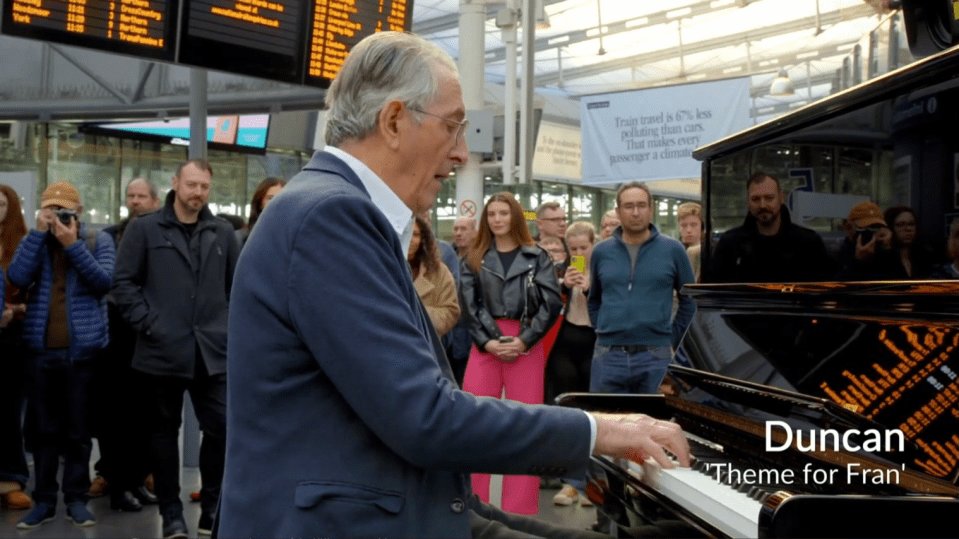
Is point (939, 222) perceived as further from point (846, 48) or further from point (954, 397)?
point (846, 48)

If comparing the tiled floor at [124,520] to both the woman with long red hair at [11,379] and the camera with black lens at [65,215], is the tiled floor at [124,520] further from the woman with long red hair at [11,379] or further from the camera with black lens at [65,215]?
the camera with black lens at [65,215]

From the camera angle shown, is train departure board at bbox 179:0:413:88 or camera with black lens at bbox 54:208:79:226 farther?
train departure board at bbox 179:0:413:88

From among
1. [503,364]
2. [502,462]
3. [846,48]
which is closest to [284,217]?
[502,462]

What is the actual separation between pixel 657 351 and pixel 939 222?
302 cm

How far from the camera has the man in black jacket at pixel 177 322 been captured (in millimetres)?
4680

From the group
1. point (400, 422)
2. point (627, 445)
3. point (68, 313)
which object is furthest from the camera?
point (68, 313)

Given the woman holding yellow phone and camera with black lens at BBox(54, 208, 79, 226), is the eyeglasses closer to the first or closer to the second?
camera with black lens at BBox(54, 208, 79, 226)

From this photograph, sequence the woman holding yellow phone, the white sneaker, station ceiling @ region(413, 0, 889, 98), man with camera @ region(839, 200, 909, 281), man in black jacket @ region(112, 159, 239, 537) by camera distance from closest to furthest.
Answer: man with camera @ region(839, 200, 909, 281) < man in black jacket @ region(112, 159, 239, 537) < the white sneaker < the woman holding yellow phone < station ceiling @ region(413, 0, 889, 98)

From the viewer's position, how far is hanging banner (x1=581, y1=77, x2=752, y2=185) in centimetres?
806

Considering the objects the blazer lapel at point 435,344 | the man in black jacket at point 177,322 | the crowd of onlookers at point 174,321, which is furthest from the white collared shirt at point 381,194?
the man in black jacket at point 177,322

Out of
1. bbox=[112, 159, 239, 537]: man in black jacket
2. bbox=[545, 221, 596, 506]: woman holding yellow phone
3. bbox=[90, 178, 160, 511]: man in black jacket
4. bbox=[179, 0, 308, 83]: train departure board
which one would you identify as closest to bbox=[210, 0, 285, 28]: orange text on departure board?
bbox=[179, 0, 308, 83]: train departure board

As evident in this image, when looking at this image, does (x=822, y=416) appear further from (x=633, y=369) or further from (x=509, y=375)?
(x=509, y=375)

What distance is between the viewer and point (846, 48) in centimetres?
1959

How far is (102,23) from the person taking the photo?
5.15 metres
